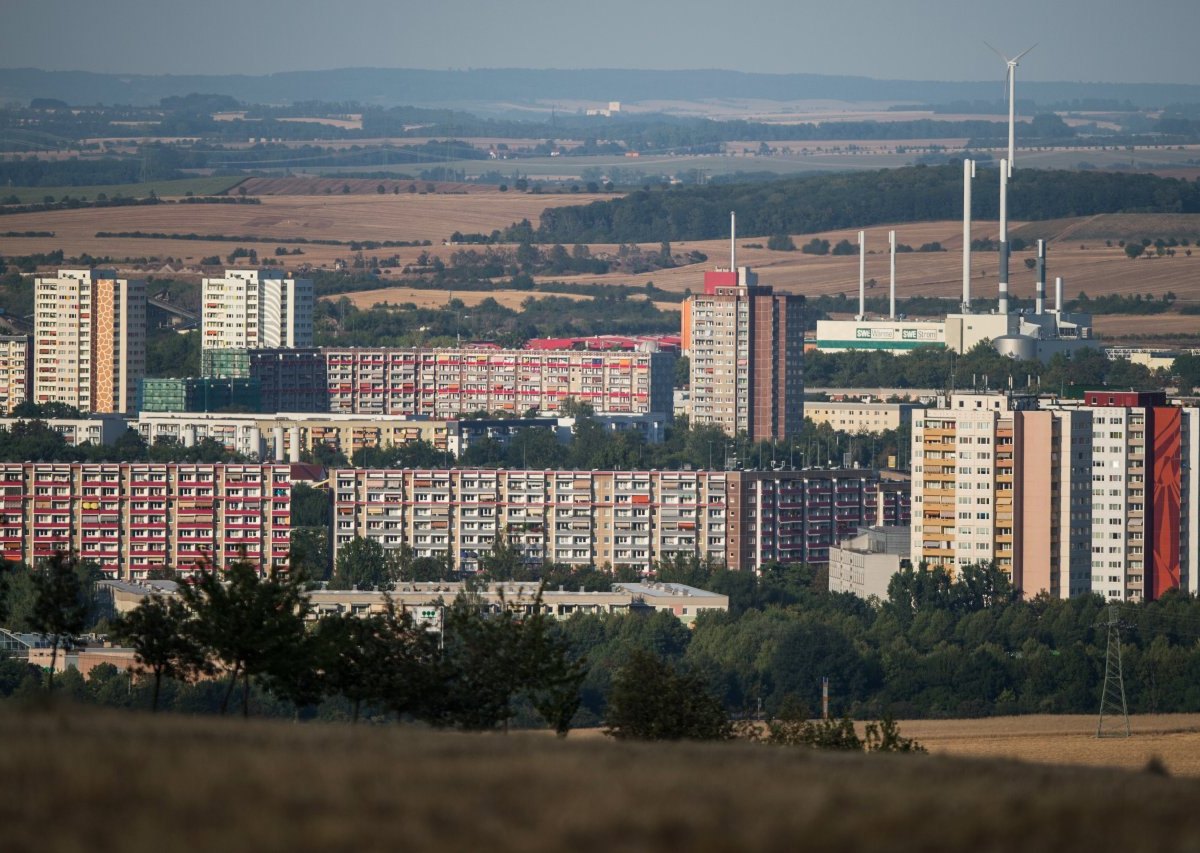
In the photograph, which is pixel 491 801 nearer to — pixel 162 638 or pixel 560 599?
pixel 162 638

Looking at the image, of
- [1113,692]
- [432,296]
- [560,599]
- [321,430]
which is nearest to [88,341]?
[321,430]

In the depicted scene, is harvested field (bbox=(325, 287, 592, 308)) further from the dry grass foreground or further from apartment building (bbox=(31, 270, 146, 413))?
the dry grass foreground

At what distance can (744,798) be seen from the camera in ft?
42.6

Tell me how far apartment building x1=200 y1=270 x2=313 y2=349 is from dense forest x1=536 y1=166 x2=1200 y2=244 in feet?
183

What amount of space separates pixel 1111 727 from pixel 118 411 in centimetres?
6263

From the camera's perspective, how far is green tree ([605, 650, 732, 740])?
80.1 feet

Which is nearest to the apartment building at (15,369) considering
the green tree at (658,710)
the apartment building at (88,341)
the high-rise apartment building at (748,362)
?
the apartment building at (88,341)

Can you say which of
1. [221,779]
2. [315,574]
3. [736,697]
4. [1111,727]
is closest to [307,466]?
[315,574]

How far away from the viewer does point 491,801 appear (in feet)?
41.5

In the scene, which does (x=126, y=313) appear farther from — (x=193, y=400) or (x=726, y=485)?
(x=726, y=485)

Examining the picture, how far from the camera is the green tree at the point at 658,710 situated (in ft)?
80.1

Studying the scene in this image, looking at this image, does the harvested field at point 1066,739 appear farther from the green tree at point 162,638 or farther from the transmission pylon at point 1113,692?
the green tree at point 162,638

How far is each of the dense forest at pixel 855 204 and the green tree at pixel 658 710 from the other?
454ft

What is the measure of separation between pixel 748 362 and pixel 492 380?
43.1ft
